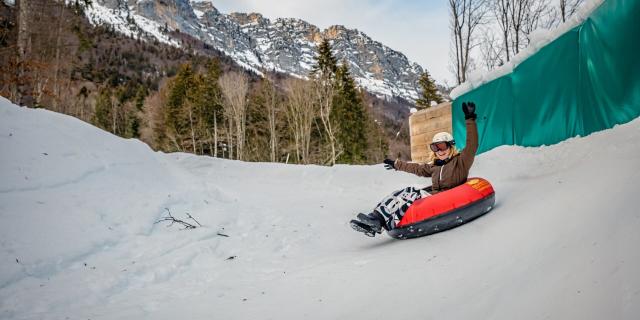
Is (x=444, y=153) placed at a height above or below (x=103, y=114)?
below

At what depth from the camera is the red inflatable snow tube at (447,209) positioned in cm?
360

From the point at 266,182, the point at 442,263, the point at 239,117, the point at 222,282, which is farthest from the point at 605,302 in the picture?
the point at 239,117

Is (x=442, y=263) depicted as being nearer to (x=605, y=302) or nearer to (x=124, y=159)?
(x=605, y=302)

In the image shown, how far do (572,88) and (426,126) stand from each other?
15.4ft

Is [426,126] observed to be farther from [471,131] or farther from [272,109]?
[272,109]

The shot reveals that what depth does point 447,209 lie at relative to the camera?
359 centimetres

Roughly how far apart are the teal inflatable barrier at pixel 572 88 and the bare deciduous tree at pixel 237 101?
2253 centimetres

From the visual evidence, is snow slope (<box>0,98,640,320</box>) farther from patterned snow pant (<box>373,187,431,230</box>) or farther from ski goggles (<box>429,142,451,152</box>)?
ski goggles (<box>429,142,451,152</box>)

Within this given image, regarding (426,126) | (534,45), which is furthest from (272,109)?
(534,45)

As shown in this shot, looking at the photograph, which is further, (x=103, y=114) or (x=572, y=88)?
(x=103, y=114)

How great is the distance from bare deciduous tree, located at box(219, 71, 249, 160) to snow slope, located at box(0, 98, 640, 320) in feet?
71.5

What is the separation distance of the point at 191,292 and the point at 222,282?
32cm

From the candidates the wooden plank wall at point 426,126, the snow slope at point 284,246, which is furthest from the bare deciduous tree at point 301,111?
the snow slope at point 284,246

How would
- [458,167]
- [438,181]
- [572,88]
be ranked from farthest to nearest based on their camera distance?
[572,88] → [438,181] → [458,167]
